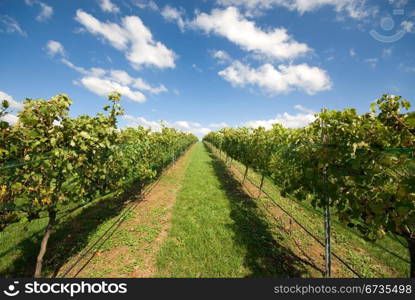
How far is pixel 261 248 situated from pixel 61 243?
527 cm

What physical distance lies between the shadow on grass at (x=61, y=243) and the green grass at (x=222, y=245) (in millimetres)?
2235

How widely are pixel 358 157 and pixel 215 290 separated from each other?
249cm

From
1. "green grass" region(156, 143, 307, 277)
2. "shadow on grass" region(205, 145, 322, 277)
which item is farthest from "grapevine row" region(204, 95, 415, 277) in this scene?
"green grass" region(156, 143, 307, 277)

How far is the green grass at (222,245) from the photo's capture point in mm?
3902

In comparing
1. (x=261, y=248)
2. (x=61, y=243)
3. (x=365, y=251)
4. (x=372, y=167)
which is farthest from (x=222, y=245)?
(x=61, y=243)

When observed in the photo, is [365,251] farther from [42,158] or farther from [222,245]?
[42,158]

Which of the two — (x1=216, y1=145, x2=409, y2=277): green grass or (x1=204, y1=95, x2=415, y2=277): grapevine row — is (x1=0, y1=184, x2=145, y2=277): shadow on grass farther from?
(x1=216, y1=145, x2=409, y2=277): green grass

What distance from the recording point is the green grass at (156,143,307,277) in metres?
3.90

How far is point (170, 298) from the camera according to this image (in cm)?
223

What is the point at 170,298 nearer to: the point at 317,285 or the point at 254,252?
the point at 317,285

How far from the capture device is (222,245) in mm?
4727
